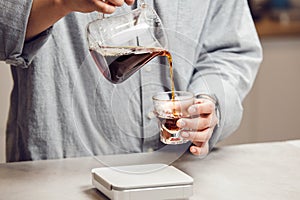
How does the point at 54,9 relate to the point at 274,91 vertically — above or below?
above

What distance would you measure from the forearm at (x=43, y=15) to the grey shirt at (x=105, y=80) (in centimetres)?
1

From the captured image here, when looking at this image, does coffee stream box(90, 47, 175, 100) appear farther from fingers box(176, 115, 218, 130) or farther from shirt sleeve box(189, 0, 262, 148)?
shirt sleeve box(189, 0, 262, 148)

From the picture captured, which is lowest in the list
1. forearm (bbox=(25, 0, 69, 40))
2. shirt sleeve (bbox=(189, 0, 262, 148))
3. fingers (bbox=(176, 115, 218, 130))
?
fingers (bbox=(176, 115, 218, 130))

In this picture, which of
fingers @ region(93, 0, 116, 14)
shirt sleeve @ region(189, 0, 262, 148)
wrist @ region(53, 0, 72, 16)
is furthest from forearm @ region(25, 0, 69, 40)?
shirt sleeve @ region(189, 0, 262, 148)

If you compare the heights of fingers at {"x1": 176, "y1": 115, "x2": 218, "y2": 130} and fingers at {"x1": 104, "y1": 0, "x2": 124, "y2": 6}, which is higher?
fingers at {"x1": 104, "y1": 0, "x2": 124, "y2": 6}

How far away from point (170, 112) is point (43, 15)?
0.89ft

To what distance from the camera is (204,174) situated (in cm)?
111

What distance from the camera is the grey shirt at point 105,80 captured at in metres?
1.03

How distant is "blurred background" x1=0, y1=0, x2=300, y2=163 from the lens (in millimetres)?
2713

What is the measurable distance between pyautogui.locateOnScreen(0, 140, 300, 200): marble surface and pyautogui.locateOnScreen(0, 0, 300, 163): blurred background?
1477mm

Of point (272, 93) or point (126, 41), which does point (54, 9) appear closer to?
point (126, 41)

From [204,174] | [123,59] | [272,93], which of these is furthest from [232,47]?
[272,93]

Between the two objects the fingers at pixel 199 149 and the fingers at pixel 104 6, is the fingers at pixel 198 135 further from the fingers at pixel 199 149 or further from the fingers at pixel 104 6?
the fingers at pixel 104 6

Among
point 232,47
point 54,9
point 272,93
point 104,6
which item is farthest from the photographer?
point 272,93
